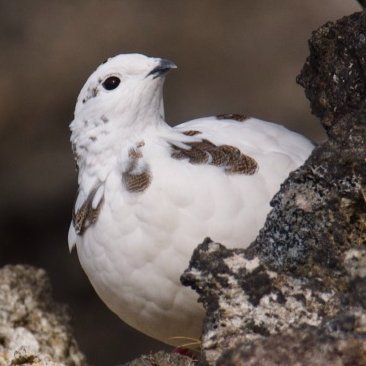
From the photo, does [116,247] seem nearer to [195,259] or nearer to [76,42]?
[195,259]

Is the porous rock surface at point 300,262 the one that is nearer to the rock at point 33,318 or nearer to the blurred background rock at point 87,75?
the rock at point 33,318

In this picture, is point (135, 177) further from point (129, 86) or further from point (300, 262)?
point (300, 262)

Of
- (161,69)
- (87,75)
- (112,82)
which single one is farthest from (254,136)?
(87,75)

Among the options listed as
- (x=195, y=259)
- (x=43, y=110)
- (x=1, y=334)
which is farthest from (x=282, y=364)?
(x=43, y=110)

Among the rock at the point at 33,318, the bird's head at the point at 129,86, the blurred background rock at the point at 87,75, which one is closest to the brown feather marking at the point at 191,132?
the bird's head at the point at 129,86

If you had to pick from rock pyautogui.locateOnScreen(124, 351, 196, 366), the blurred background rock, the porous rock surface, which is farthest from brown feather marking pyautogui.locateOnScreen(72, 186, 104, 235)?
the blurred background rock

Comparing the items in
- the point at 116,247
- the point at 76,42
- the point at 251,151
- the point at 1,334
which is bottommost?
the point at 1,334
